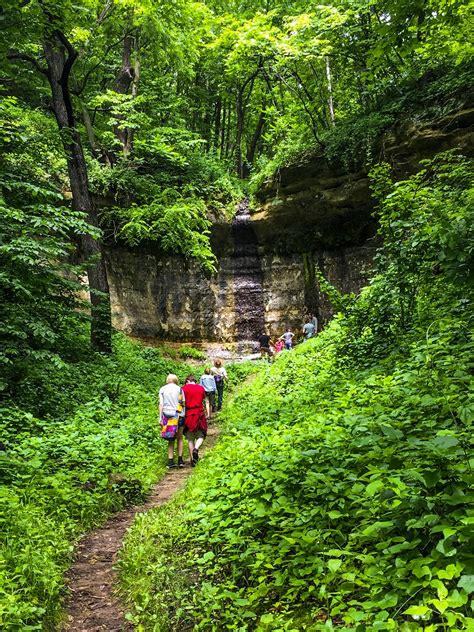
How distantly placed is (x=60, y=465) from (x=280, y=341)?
13843mm

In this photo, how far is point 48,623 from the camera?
3385 mm

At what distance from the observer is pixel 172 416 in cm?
773

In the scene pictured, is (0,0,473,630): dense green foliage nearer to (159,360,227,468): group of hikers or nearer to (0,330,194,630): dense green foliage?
(0,330,194,630): dense green foliage

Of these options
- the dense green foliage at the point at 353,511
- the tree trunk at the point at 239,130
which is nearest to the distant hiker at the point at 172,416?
the dense green foliage at the point at 353,511

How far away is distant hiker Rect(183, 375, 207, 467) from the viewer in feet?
25.9

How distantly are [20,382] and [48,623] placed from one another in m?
4.75

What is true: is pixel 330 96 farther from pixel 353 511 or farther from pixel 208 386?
pixel 353 511

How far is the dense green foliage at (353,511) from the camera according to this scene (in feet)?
7.36

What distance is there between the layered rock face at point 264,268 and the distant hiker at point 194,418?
35.4ft

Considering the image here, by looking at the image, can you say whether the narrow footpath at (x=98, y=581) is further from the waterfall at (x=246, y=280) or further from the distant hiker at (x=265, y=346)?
the waterfall at (x=246, y=280)

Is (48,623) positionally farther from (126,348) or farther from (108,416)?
(126,348)

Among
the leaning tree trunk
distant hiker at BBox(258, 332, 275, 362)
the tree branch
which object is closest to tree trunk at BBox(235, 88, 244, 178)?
distant hiker at BBox(258, 332, 275, 362)

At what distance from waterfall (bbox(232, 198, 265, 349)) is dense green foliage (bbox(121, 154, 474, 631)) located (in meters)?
14.3

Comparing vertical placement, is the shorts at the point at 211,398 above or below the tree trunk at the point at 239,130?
below
